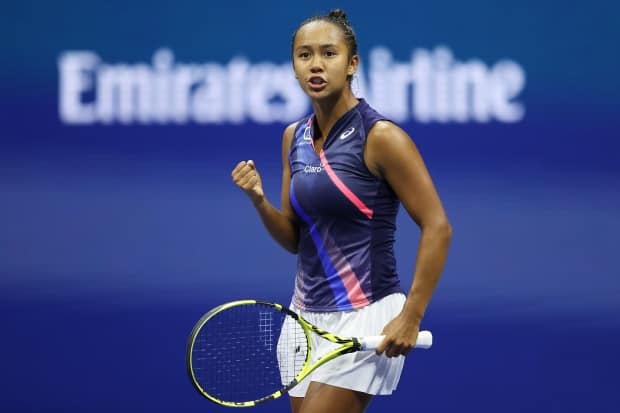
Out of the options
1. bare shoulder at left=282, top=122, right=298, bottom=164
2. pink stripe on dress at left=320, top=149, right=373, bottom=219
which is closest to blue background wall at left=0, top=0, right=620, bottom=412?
bare shoulder at left=282, top=122, right=298, bottom=164

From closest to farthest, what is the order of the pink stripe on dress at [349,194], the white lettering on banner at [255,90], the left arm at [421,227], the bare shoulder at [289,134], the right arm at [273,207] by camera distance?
the left arm at [421,227]
the pink stripe on dress at [349,194]
the right arm at [273,207]
the bare shoulder at [289,134]
the white lettering on banner at [255,90]

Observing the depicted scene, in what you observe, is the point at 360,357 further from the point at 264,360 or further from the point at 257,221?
the point at 257,221

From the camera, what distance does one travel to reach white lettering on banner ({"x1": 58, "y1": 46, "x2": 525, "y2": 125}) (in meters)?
5.20

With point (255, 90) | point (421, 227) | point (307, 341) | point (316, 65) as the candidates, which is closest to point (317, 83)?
point (316, 65)

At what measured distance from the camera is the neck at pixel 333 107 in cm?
333

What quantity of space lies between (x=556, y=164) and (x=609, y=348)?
888 mm

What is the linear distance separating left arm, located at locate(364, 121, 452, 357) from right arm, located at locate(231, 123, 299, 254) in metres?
0.41

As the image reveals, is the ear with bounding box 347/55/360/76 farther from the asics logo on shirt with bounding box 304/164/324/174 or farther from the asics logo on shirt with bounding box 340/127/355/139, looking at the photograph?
the asics logo on shirt with bounding box 304/164/324/174

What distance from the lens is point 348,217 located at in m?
3.23

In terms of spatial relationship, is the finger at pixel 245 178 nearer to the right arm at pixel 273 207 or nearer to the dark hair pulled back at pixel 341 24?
the right arm at pixel 273 207

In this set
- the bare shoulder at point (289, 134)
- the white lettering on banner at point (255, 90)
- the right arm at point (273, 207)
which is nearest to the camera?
the right arm at point (273, 207)

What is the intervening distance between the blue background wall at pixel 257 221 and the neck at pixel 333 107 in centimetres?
189

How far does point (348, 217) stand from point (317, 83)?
40 cm

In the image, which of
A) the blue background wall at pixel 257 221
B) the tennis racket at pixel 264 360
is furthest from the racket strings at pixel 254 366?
the blue background wall at pixel 257 221
